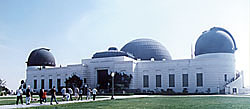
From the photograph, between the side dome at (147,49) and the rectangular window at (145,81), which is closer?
the rectangular window at (145,81)

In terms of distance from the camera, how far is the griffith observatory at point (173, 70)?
51562mm

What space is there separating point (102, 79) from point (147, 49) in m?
15.0

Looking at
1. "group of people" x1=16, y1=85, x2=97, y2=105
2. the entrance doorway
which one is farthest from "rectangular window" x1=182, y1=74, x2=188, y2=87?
"group of people" x1=16, y1=85, x2=97, y2=105

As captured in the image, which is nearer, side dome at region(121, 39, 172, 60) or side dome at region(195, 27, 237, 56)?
side dome at region(195, 27, 237, 56)

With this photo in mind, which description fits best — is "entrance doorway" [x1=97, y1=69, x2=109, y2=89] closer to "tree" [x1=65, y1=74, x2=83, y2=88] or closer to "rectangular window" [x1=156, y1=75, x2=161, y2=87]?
"tree" [x1=65, y1=74, x2=83, y2=88]

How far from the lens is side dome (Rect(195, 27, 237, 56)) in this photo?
2120 inches

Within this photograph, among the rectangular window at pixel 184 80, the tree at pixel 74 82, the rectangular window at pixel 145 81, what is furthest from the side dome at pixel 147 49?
the tree at pixel 74 82

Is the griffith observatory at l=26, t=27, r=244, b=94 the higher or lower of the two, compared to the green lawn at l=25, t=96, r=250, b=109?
higher

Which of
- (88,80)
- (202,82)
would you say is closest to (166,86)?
(202,82)

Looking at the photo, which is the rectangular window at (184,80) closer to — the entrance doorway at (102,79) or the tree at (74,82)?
the entrance doorway at (102,79)

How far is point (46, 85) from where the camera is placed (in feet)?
222

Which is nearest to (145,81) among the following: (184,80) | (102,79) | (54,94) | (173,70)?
A: (173,70)

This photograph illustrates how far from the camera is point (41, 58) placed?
243 feet

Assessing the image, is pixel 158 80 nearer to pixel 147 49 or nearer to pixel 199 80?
pixel 199 80
